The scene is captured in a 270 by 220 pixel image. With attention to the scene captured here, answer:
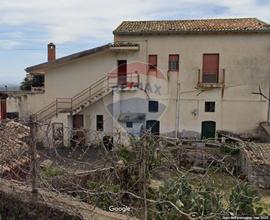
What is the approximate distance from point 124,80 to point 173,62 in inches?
130

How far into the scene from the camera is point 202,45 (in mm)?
21359

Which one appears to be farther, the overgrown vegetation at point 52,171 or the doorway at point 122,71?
the doorway at point 122,71

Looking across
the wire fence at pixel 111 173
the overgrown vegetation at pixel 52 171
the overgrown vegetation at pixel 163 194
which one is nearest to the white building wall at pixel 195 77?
the overgrown vegetation at pixel 52 171

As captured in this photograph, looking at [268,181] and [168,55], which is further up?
[168,55]

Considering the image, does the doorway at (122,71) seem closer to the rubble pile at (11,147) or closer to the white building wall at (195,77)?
the white building wall at (195,77)

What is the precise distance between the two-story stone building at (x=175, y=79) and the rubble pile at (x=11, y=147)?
48.6ft

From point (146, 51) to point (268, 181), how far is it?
1103 cm

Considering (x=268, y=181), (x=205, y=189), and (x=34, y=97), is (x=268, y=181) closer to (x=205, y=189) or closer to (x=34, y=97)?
(x=205, y=189)

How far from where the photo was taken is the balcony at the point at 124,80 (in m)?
21.7

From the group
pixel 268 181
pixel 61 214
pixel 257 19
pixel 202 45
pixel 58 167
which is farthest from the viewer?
pixel 257 19

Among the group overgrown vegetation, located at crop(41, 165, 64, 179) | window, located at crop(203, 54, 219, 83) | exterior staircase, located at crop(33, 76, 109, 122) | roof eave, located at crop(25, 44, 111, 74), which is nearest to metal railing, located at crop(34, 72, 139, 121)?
exterior staircase, located at crop(33, 76, 109, 122)

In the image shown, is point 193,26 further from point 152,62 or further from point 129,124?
point 129,124

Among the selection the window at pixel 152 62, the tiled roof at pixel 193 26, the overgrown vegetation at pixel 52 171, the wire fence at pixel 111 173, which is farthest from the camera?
the window at pixel 152 62

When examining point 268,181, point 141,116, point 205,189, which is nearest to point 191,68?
point 141,116
